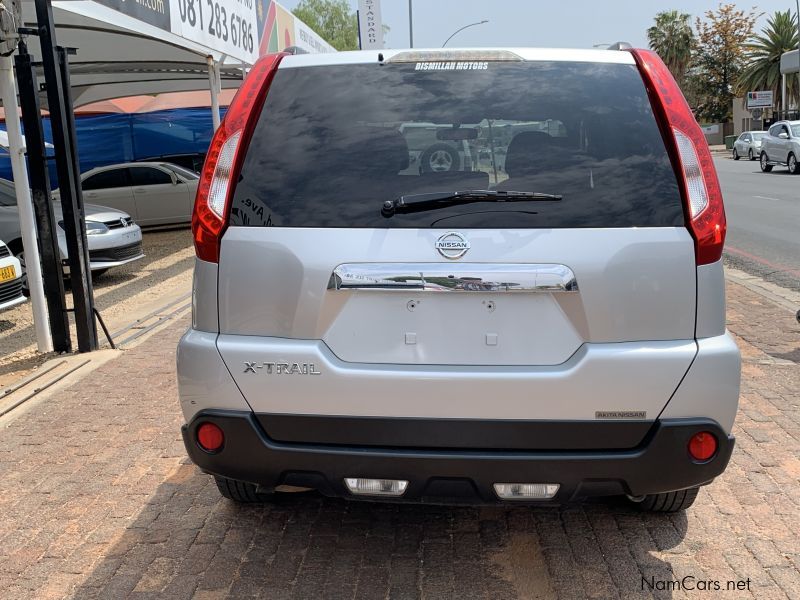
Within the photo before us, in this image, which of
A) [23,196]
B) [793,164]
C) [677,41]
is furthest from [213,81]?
[677,41]

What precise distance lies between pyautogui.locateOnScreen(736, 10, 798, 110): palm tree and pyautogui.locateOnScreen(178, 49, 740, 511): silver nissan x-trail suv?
68.0 m

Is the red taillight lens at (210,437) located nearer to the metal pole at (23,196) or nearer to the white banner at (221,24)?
the metal pole at (23,196)

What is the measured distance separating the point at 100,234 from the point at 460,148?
379 inches

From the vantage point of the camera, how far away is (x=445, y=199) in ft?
9.04

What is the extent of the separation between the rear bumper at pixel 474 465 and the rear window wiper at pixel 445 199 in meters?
0.78

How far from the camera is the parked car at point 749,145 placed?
40.8 m

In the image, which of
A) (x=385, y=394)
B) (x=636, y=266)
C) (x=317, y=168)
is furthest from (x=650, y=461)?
(x=317, y=168)

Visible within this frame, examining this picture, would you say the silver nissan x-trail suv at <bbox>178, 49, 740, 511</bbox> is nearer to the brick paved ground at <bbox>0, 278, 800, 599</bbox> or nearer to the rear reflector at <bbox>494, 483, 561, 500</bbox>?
the rear reflector at <bbox>494, 483, 561, 500</bbox>

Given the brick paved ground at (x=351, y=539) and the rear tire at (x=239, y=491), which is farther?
the rear tire at (x=239, y=491)

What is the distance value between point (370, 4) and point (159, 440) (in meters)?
17.6

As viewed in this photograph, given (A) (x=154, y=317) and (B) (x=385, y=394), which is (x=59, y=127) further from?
(B) (x=385, y=394)

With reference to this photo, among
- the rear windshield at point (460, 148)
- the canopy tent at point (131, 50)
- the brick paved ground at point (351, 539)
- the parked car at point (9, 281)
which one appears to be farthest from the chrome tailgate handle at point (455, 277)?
the parked car at point (9, 281)

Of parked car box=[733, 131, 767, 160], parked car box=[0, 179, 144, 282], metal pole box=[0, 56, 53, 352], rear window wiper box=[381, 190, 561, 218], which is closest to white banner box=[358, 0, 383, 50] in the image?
parked car box=[0, 179, 144, 282]

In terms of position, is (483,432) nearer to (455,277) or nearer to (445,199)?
(455,277)
